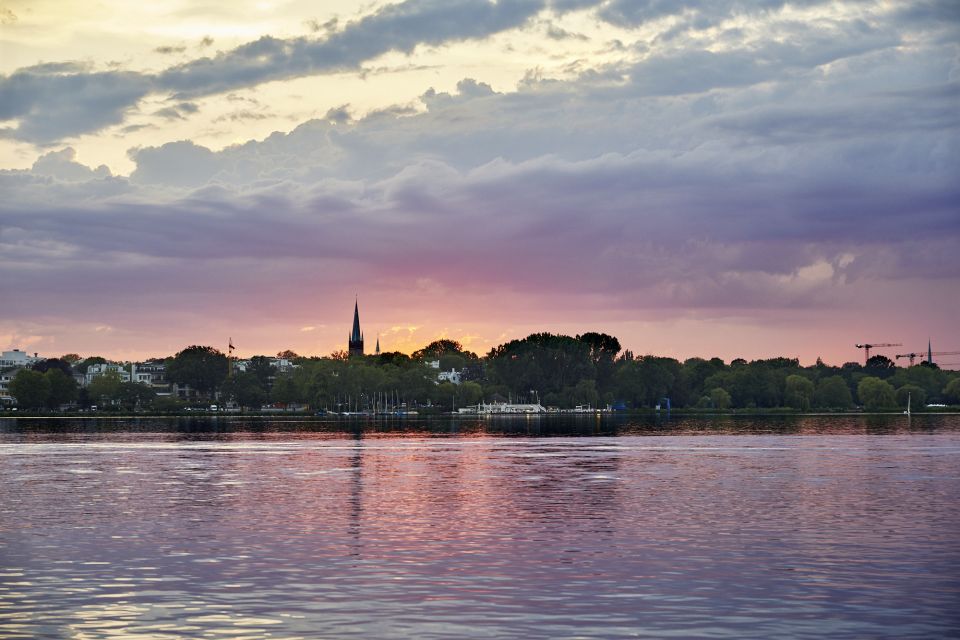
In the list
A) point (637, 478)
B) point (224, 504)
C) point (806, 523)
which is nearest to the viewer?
point (806, 523)

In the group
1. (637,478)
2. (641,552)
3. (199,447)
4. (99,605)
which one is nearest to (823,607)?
(641,552)

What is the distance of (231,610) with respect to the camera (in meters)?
33.6

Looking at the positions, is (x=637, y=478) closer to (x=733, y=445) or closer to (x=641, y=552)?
(x=641, y=552)

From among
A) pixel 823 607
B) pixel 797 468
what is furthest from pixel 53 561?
pixel 797 468

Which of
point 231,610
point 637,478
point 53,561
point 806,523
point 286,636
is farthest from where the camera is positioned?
point 637,478

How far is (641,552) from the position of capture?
45438mm

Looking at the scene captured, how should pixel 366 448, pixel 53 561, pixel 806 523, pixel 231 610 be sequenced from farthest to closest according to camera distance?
pixel 366 448 < pixel 806 523 < pixel 53 561 < pixel 231 610

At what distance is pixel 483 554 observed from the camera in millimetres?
45000

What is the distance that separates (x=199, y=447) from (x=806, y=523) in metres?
106

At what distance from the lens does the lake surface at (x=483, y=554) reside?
106 ft

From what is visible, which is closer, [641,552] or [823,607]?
[823,607]

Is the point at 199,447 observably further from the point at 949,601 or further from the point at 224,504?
the point at 949,601

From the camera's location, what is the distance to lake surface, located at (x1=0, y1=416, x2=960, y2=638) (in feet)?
106

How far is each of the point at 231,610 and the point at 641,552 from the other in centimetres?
1778
